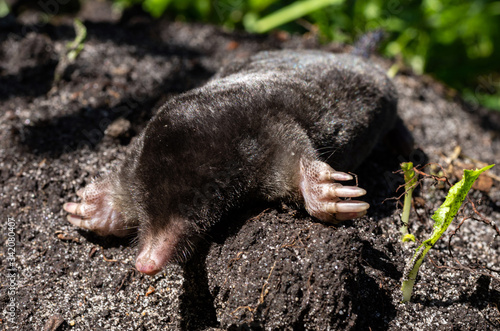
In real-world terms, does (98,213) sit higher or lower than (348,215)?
lower

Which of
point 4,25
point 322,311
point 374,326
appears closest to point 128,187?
point 322,311

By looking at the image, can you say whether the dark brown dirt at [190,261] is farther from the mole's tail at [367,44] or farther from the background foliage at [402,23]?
the background foliage at [402,23]

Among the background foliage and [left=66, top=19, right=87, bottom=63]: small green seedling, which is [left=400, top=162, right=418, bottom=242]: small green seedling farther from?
the background foliage

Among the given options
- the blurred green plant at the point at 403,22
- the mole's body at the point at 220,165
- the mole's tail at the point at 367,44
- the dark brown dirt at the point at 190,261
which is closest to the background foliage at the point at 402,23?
the blurred green plant at the point at 403,22

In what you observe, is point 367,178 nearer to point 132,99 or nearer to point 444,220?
point 444,220

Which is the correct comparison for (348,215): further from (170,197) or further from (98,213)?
(98,213)

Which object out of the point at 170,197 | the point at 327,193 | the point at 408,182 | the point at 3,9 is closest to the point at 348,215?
the point at 327,193

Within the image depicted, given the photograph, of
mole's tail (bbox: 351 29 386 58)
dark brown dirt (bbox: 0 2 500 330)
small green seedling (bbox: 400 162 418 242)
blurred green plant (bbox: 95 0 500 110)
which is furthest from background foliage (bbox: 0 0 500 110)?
small green seedling (bbox: 400 162 418 242)

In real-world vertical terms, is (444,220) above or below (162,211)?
above
